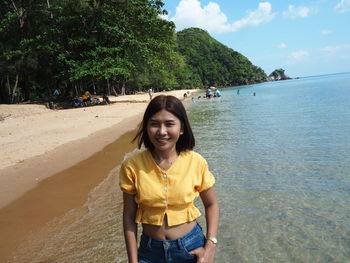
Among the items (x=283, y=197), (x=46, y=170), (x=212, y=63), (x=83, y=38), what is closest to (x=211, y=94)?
(x=83, y=38)

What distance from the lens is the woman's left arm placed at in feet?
6.72

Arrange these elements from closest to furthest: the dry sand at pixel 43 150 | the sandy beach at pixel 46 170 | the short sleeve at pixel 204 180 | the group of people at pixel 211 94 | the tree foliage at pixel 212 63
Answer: the short sleeve at pixel 204 180
the sandy beach at pixel 46 170
the dry sand at pixel 43 150
the group of people at pixel 211 94
the tree foliage at pixel 212 63

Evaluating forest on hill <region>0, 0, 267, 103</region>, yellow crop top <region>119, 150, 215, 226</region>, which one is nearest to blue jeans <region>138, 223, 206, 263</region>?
yellow crop top <region>119, 150, 215, 226</region>

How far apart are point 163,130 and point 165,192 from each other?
0.39 m

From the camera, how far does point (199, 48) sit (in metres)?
139

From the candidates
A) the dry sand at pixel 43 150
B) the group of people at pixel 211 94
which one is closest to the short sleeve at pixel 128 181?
the dry sand at pixel 43 150

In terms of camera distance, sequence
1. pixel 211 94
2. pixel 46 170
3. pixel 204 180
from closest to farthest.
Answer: pixel 204 180
pixel 46 170
pixel 211 94

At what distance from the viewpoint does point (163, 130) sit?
2018mm

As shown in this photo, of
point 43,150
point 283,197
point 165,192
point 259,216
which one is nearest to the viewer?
point 165,192

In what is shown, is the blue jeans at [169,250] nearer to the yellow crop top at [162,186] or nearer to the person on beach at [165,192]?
the person on beach at [165,192]

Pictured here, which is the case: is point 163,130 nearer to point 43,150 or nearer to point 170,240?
point 170,240

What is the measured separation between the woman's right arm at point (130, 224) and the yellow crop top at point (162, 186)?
4cm

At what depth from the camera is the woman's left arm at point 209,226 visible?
205 cm

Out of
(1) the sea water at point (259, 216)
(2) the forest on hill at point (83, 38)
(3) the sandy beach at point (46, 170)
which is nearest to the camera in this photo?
(1) the sea water at point (259, 216)
